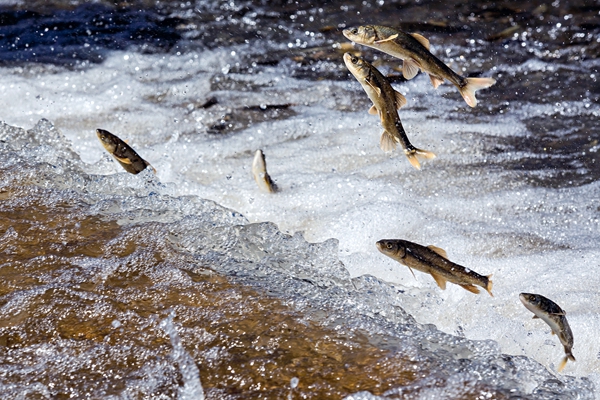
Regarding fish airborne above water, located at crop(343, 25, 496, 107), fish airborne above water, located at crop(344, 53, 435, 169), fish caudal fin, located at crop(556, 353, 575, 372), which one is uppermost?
fish airborne above water, located at crop(343, 25, 496, 107)

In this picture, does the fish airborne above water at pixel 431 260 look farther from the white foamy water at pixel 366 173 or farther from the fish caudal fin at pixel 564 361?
the fish caudal fin at pixel 564 361

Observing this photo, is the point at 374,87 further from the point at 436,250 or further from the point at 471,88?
the point at 436,250

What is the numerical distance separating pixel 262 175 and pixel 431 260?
1571 mm

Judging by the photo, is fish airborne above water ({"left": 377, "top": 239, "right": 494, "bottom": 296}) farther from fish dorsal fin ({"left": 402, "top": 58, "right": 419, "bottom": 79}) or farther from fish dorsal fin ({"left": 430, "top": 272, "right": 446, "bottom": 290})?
fish dorsal fin ({"left": 402, "top": 58, "right": 419, "bottom": 79})

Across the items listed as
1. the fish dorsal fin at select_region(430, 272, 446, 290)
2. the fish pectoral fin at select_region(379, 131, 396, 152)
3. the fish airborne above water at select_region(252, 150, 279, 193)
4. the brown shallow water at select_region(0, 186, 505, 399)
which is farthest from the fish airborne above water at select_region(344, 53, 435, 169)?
the fish airborne above water at select_region(252, 150, 279, 193)

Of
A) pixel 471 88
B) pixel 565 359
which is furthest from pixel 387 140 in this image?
pixel 565 359

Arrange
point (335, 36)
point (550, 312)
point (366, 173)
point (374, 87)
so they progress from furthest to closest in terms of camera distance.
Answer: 1. point (335, 36)
2. point (366, 173)
3. point (374, 87)
4. point (550, 312)

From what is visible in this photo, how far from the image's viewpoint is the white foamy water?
11.1 ft

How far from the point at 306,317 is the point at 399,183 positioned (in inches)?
89.5

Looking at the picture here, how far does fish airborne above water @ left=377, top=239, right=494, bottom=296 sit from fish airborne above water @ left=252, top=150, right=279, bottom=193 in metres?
1.39

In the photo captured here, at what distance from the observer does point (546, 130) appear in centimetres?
540

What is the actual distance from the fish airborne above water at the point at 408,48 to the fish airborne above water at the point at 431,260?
2.29 feet

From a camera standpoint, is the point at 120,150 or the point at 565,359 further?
the point at 120,150

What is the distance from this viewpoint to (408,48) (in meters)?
2.94
